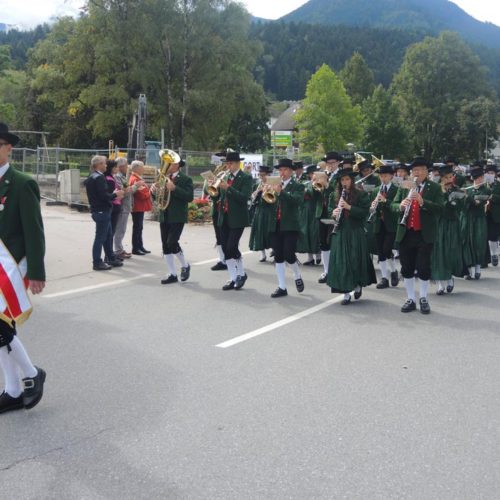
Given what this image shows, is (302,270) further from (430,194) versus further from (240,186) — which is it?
(430,194)

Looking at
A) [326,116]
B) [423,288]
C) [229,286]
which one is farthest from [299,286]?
[326,116]

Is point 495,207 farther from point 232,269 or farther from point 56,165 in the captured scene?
point 56,165

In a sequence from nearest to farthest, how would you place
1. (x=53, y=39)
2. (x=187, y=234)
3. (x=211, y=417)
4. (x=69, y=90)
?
(x=211, y=417)
(x=187, y=234)
(x=69, y=90)
(x=53, y=39)

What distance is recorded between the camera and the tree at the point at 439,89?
73.8 metres

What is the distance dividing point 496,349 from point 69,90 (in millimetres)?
45307

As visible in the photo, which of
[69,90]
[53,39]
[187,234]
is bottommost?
[187,234]

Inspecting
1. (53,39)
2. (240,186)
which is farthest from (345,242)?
(53,39)

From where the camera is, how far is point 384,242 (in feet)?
35.2

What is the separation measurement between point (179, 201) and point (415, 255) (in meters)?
3.55

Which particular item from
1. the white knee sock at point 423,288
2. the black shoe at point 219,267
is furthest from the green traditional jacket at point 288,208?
the black shoe at point 219,267

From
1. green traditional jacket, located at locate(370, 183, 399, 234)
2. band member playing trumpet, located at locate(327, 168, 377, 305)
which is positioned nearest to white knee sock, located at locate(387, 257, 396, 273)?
green traditional jacket, located at locate(370, 183, 399, 234)

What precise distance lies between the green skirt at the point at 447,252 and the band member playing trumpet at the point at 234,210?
2699 mm

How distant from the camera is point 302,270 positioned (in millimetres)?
12102

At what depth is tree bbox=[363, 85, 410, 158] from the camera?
230 ft
